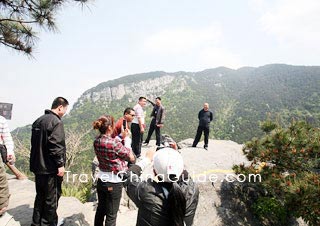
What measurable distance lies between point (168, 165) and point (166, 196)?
0.74ft

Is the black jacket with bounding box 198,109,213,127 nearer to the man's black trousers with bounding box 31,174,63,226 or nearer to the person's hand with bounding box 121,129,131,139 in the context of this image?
the person's hand with bounding box 121,129,131,139

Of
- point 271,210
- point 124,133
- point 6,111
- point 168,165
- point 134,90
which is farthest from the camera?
point 134,90

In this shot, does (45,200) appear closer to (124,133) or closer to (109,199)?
(109,199)

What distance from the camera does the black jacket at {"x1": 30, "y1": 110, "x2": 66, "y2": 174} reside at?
116 inches

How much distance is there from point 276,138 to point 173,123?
236 feet

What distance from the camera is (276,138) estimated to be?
5.50m

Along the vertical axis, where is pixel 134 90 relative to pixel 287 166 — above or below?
above

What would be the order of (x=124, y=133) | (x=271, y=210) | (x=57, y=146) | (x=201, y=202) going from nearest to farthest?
(x=57, y=146), (x=124, y=133), (x=271, y=210), (x=201, y=202)

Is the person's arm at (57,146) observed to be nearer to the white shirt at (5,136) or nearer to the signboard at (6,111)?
the white shirt at (5,136)

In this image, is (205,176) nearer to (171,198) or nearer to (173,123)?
(171,198)

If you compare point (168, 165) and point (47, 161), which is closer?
point (168, 165)

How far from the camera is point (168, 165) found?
1.78m

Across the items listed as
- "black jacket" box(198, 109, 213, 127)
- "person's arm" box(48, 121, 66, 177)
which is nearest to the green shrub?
"black jacket" box(198, 109, 213, 127)

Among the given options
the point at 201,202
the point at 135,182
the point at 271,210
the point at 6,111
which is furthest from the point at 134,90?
the point at 135,182
